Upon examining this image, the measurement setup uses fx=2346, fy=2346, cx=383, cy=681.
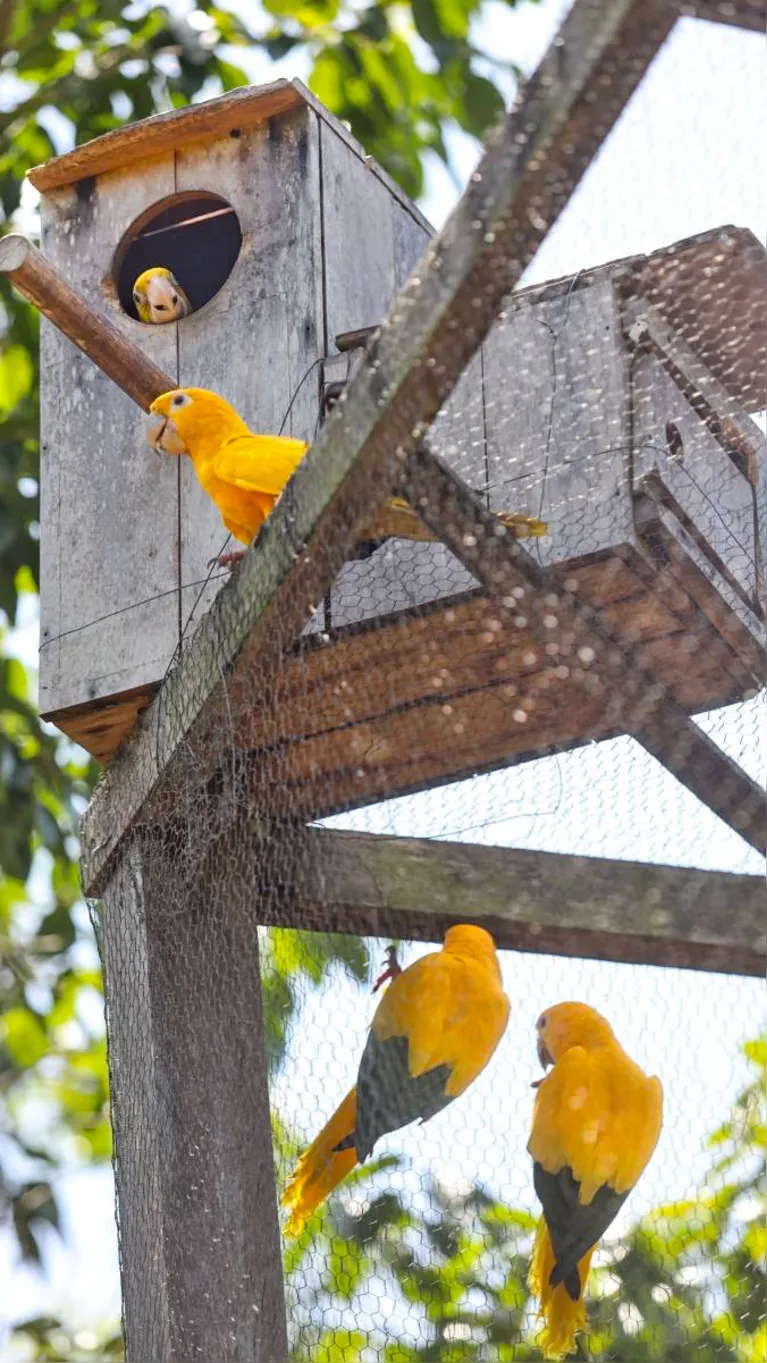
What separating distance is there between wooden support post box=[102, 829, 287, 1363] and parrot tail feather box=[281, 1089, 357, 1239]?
0.30ft

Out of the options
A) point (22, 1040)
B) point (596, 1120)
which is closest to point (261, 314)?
point (596, 1120)

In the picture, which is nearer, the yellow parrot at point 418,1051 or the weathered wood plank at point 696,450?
the yellow parrot at point 418,1051

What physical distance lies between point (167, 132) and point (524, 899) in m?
1.46

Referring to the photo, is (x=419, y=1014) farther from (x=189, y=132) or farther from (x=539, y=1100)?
(x=189, y=132)

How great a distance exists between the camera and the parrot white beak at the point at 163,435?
2.85 m

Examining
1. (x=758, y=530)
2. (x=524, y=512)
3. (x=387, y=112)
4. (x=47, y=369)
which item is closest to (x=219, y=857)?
(x=524, y=512)

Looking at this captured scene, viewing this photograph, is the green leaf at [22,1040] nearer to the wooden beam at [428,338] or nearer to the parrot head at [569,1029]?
the wooden beam at [428,338]

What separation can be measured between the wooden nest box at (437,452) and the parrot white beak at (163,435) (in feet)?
0.54

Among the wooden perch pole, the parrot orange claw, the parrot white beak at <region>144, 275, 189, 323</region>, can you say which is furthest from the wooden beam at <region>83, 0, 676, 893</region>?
the parrot white beak at <region>144, 275, 189, 323</region>

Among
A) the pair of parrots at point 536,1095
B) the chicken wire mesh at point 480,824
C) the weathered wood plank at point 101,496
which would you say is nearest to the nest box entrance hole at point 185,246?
the weathered wood plank at point 101,496

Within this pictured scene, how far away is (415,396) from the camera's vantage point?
6.39 feet

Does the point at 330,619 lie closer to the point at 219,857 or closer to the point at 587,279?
the point at 219,857

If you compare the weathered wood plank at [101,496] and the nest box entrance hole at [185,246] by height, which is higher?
the nest box entrance hole at [185,246]

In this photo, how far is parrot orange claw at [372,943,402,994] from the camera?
2.41m
